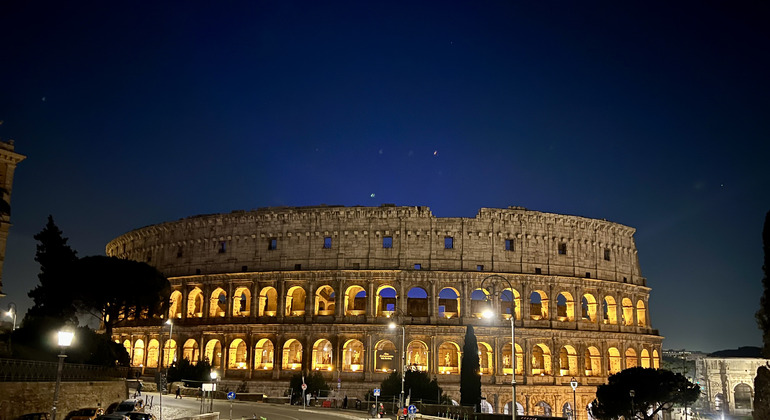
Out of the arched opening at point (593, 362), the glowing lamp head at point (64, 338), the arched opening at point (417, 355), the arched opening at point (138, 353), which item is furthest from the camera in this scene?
the arched opening at point (138, 353)

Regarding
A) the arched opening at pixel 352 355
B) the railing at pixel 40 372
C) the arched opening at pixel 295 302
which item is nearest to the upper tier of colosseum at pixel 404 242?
the arched opening at pixel 295 302

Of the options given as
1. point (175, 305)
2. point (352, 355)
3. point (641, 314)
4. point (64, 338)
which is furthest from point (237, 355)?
point (64, 338)

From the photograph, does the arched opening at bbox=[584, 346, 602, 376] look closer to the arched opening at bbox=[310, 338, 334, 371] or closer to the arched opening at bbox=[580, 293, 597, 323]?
the arched opening at bbox=[580, 293, 597, 323]

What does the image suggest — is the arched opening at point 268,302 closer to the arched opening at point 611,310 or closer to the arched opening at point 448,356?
the arched opening at point 448,356

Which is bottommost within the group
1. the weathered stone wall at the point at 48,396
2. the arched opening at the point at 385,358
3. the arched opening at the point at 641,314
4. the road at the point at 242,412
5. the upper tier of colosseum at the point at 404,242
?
the road at the point at 242,412

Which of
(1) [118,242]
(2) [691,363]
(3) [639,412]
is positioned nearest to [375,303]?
(3) [639,412]

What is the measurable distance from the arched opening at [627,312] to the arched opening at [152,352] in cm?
4266

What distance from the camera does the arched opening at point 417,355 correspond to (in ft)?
189

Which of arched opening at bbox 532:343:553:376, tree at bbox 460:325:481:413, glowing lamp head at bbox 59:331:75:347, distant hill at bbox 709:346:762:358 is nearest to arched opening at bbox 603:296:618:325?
arched opening at bbox 532:343:553:376

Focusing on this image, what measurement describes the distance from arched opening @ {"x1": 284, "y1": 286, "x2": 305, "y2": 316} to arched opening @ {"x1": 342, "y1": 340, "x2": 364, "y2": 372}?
4957 mm

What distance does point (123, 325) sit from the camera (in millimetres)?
65312

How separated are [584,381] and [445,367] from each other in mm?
11886

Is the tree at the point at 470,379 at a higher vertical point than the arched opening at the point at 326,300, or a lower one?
lower

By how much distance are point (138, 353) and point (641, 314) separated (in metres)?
47.3
